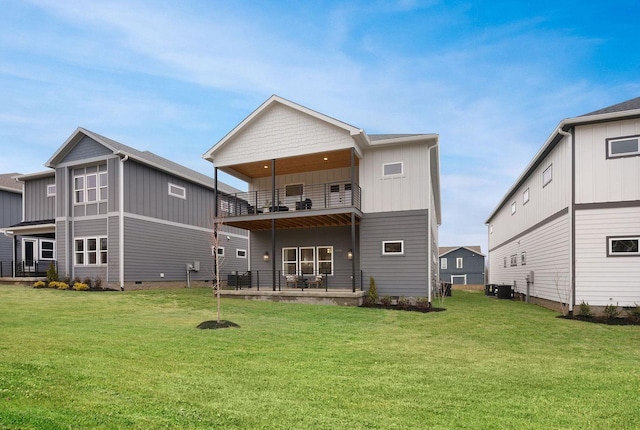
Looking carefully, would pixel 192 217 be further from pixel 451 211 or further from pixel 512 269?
pixel 451 211

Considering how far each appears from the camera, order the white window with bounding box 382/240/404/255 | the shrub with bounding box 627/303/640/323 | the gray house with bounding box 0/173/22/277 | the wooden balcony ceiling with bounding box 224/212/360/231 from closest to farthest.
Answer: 1. the shrub with bounding box 627/303/640/323
2. the white window with bounding box 382/240/404/255
3. the wooden balcony ceiling with bounding box 224/212/360/231
4. the gray house with bounding box 0/173/22/277

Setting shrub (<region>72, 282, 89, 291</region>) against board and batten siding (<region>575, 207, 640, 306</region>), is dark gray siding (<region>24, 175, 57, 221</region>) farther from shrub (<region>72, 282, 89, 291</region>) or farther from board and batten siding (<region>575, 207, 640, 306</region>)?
board and batten siding (<region>575, 207, 640, 306</region>)

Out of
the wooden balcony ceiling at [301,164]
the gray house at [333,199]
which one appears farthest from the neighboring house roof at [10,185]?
the wooden balcony ceiling at [301,164]

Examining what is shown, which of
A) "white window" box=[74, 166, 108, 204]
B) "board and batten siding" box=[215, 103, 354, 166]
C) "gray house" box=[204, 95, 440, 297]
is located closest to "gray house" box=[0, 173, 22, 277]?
"white window" box=[74, 166, 108, 204]

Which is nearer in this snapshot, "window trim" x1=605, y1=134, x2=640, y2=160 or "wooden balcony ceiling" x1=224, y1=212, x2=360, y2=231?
"window trim" x1=605, y1=134, x2=640, y2=160

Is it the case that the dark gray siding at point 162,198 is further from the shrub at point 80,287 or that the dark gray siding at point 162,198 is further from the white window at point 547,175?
the white window at point 547,175

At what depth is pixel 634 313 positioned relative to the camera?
36.2ft

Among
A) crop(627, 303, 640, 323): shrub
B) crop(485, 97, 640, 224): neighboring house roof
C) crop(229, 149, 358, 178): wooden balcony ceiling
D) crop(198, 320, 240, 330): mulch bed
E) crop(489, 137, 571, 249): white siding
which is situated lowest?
crop(627, 303, 640, 323): shrub

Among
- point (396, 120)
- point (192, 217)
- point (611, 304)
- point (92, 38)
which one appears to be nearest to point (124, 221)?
point (192, 217)

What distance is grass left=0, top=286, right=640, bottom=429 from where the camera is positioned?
3605 mm

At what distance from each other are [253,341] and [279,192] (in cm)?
1171

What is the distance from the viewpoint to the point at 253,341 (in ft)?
23.5

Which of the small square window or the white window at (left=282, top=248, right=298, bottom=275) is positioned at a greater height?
the small square window

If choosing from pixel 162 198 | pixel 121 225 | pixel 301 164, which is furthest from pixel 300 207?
pixel 162 198
